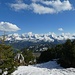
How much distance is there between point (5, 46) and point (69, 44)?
110 feet

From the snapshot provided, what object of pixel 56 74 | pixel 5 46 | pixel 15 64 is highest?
pixel 5 46

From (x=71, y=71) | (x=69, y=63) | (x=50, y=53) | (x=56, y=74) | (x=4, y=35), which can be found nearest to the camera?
(x=4, y=35)

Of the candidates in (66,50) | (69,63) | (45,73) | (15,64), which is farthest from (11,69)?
(66,50)

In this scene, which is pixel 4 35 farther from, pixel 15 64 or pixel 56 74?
pixel 56 74

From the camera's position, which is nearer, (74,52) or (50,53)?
(74,52)

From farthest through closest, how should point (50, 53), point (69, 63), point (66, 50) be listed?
point (50, 53) → point (66, 50) → point (69, 63)

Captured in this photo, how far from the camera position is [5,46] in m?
23.7

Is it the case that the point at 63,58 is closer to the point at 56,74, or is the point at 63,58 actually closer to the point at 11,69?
the point at 56,74

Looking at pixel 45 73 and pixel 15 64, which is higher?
pixel 15 64

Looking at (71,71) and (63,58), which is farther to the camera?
(63,58)

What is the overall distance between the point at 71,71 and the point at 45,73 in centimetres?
484

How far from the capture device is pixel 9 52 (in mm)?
24094

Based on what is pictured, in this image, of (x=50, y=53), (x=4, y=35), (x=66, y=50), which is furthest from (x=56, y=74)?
(x=50, y=53)

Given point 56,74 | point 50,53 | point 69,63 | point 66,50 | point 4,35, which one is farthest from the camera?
point 50,53
